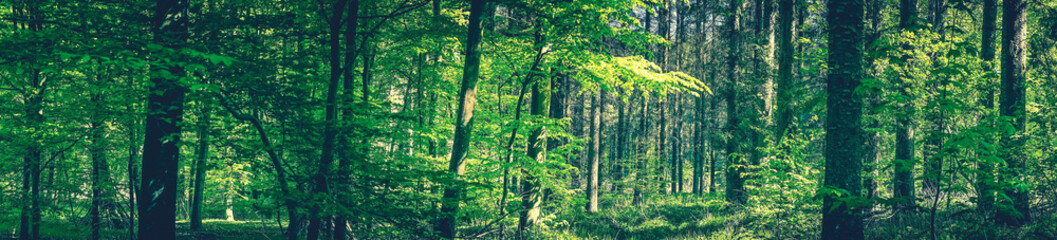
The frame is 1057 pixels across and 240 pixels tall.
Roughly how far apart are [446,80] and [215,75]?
856cm

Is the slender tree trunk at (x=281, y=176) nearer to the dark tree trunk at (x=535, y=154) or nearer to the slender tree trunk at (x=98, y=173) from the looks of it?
the slender tree trunk at (x=98, y=173)

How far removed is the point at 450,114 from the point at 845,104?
1126cm

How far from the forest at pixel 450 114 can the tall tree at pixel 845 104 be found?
20 mm

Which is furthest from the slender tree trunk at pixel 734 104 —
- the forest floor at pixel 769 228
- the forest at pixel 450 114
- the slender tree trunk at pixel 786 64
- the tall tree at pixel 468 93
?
the tall tree at pixel 468 93

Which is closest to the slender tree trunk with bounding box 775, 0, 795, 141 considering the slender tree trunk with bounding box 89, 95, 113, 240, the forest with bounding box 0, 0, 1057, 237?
the forest with bounding box 0, 0, 1057, 237

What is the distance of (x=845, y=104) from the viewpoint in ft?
18.7

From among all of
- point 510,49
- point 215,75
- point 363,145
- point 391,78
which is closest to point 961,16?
point 510,49

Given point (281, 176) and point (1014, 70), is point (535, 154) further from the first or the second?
point (1014, 70)

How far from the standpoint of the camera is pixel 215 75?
495cm

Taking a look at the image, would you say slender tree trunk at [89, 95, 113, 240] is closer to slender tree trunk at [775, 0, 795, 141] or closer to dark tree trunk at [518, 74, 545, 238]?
dark tree trunk at [518, 74, 545, 238]

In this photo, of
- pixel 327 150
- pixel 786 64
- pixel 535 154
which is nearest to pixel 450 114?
pixel 535 154

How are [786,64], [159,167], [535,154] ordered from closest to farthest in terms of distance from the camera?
1. [159,167]
2. [535,154]
3. [786,64]

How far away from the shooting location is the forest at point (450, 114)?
4.87 m

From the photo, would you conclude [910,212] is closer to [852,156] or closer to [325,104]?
[852,156]
